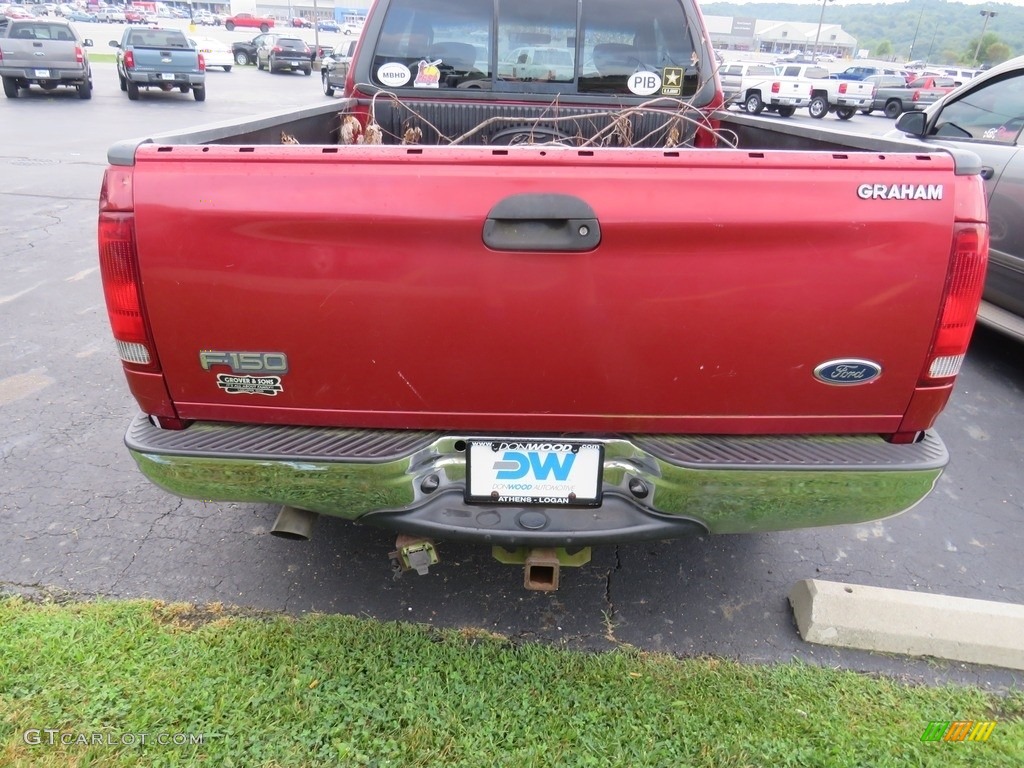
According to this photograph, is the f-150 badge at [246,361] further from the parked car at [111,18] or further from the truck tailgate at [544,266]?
the parked car at [111,18]

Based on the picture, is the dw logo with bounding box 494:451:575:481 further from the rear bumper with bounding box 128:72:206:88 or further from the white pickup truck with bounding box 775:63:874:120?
the white pickup truck with bounding box 775:63:874:120

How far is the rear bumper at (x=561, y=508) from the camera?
1.99 metres

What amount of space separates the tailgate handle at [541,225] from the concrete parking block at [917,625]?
160cm

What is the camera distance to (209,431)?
2.07 metres

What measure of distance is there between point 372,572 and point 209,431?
973 millimetres

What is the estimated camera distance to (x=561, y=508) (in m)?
2.06

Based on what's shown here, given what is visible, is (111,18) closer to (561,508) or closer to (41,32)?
(41,32)

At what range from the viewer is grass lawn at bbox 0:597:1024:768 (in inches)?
80.4

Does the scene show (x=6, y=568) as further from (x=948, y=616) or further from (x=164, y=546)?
(x=948, y=616)

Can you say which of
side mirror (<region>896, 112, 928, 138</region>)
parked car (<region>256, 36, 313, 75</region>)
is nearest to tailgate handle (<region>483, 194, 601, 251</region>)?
side mirror (<region>896, 112, 928, 138</region>)

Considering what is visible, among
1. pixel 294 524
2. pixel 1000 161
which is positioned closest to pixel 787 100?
pixel 1000 161

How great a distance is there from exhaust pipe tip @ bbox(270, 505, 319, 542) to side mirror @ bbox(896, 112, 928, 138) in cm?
507

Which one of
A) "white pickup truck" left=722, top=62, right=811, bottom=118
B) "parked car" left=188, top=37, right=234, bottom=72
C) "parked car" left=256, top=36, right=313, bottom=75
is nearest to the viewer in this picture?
"white pickup truck" left=722, top=62, right=811, bottom=118

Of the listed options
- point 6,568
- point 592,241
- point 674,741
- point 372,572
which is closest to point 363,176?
point 592,241
